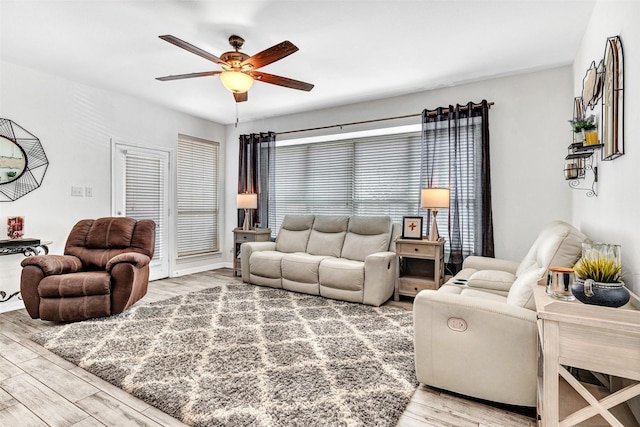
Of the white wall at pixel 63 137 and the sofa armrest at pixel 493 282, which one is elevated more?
the white wall at pixel 63 137

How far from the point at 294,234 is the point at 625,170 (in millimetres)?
3831

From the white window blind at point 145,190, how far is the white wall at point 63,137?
10.1 inches

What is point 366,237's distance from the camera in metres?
4.41

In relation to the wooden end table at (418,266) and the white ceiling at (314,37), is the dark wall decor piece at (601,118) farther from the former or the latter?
the wooden end table at (418,266)

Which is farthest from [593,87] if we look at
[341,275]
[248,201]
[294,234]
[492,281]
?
[248,201]

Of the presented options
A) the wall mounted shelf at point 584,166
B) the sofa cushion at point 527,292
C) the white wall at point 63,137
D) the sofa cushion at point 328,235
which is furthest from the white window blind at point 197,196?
the wall mounted shelf at point 584,166

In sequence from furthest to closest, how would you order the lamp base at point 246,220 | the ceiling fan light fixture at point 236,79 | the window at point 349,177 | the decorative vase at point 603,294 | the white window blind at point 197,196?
the white window blind at point 197,196 → the lamp base at point 246,220 → the window at point 349,177 → the ceiling fan light fixture at point 236,79 → the decorative vase at point 603,294

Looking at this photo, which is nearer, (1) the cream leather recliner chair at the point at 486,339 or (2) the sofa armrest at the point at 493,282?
(1) the cream leather recliner chair at the point at 486,339

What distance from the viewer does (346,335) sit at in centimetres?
287

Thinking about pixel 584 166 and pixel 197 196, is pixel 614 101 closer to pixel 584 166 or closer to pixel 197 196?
pixel 584 166

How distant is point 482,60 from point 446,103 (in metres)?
0.77

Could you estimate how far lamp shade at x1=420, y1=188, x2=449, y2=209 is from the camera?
12.3ft

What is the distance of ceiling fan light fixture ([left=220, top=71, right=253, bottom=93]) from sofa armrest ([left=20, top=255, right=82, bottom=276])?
2389 millimetres

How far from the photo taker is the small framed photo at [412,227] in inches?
156
